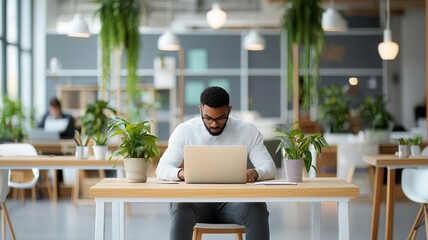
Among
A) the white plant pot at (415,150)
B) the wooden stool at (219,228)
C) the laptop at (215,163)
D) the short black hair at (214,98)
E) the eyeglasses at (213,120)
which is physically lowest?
the wooden stool at (219,228)

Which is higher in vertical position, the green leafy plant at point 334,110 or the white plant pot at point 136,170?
the green leafy plant at point 334,110

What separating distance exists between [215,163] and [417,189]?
2183 mm

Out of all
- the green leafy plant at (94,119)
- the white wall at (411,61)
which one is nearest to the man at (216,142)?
the green leafy plant at (94,119)

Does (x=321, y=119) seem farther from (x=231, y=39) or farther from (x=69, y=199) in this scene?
(x=231, y=39)

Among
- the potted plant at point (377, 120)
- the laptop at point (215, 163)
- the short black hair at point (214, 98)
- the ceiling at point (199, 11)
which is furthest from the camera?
the ceiling at point (199, 11)

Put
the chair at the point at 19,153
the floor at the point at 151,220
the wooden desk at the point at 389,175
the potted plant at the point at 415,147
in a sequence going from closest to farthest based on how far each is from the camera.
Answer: the wooden desk at the point at 389,175
the potted plant at the point at 415,147
the floor at the point at 151,220
the chair at the point at 19,153

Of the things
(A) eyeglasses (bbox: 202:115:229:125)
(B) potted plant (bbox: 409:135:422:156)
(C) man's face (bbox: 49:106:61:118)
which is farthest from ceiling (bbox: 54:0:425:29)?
(A) eyeglasses (bbox: 202:115:229:125)

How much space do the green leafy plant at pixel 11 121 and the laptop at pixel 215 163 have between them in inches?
243

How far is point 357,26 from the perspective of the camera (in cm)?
1488

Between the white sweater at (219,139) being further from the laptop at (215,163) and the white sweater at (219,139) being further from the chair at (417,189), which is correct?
the chair at (417,189)

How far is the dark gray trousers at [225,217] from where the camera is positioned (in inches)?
152

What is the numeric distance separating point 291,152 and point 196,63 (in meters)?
10.7

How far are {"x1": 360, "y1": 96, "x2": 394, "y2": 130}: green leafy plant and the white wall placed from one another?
304 inches

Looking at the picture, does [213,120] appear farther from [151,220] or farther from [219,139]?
[151,220]
